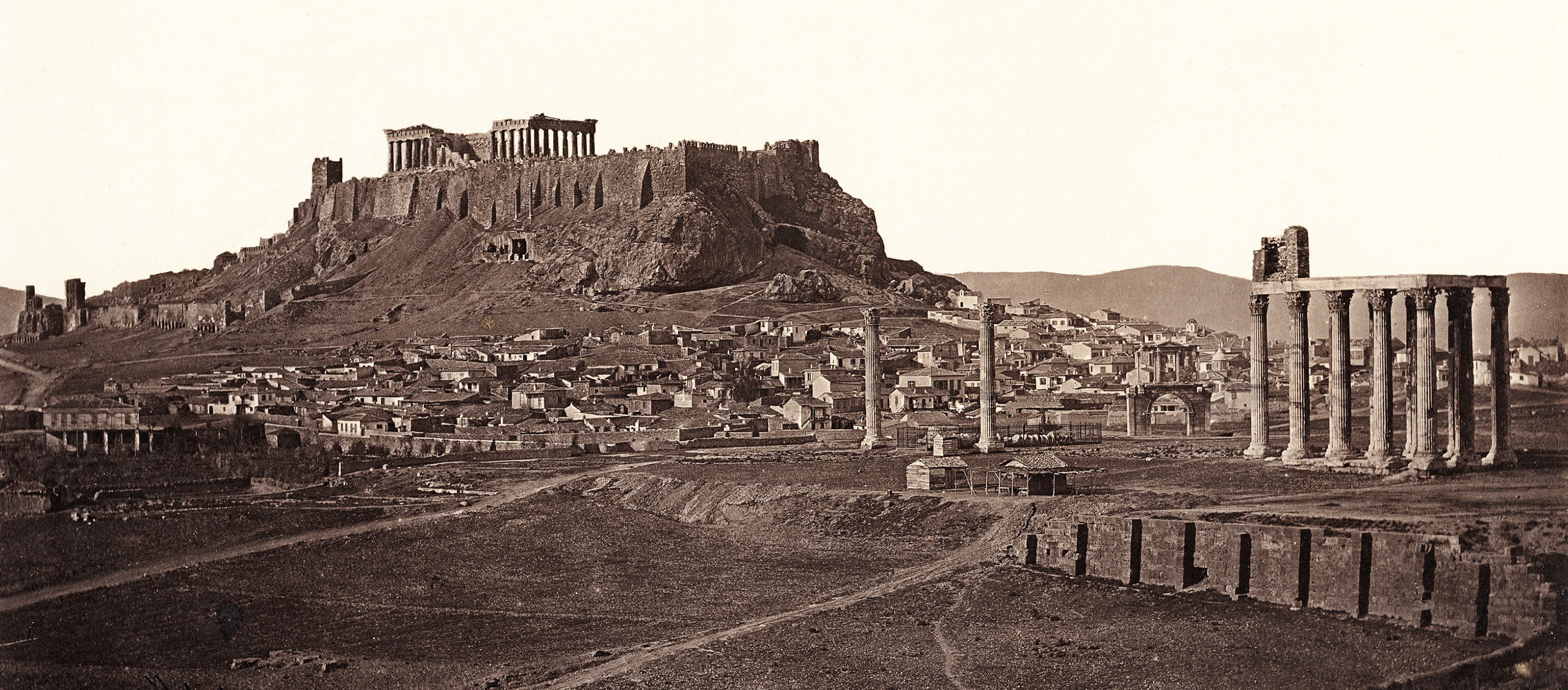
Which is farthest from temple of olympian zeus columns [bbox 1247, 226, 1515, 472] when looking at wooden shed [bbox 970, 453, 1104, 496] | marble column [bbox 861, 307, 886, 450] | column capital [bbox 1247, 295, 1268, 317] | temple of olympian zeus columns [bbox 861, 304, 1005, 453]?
marble column [bbox 861, 307, 886, 450]

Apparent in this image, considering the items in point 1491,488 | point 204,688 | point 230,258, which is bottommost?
point 204,688

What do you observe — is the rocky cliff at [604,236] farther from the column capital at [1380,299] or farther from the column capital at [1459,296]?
the column capital at [1459,296]

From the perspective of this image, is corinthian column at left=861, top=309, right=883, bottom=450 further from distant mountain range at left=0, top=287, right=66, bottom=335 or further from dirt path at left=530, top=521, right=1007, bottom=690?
distant mountain range at left=0, top=287, right=66, bottom=335

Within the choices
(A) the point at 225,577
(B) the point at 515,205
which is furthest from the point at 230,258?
(A) the point at 225,577

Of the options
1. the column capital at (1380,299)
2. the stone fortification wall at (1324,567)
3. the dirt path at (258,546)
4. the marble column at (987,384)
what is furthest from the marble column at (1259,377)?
the dirt path at (258,546)

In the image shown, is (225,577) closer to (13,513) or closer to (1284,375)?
(13,513)
